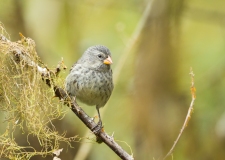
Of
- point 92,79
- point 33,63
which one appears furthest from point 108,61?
point 33,63

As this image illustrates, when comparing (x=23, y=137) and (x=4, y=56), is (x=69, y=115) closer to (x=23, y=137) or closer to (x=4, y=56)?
(x=23, y=137)

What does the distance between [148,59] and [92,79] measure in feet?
3.04

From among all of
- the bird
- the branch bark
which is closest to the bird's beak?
the bird

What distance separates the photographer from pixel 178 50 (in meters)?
5.39

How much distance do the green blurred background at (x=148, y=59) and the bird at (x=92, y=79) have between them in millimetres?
325

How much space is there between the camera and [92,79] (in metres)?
4.62

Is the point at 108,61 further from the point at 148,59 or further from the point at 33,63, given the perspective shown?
the point at 33,63

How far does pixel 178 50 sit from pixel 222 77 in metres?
0.94

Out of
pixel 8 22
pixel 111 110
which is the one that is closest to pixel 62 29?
pixel 8 22

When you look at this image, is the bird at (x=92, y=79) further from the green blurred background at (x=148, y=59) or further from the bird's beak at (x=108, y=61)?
the green blurred background at (x=148, y=59)

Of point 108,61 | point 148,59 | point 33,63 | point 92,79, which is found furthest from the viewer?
point 148,59

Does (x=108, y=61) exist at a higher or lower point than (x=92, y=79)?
higher

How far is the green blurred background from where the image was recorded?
5.32m

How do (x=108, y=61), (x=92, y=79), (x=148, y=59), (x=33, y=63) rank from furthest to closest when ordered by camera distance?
(x=148, y=59), (x=108, y=61), (x=92, y=79), (x=33, y=63)
